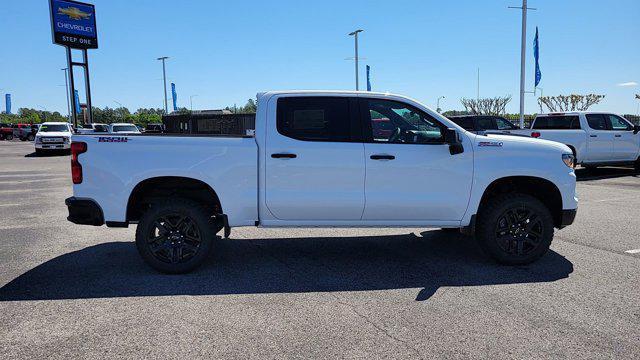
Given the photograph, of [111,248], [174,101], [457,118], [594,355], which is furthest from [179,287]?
[174,101]

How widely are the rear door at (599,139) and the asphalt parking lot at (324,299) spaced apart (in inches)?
303

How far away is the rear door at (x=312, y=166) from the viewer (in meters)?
4.98

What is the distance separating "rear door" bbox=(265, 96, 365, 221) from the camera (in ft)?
16.3

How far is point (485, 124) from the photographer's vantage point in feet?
52.1

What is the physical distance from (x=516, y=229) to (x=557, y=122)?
10.4 m

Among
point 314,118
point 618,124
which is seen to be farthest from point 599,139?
point 314,118

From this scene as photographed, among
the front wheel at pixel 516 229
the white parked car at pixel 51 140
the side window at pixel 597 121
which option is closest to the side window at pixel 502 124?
the side window at pixel 597 121

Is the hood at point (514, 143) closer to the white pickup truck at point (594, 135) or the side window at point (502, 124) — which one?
the white pickup truck at point (594, 135)

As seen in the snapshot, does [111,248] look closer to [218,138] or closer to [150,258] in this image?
[150,258]

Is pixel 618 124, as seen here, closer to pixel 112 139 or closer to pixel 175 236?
pixel 175 236

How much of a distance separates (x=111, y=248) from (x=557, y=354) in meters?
5.32

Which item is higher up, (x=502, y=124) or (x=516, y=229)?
(x=502, y=124)

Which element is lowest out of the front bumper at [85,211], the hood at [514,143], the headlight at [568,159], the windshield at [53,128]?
the front bumper at [85,211]

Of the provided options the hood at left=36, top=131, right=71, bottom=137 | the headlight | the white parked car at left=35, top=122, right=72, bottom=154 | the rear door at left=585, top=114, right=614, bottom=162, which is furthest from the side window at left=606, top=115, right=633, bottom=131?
the hood at left=36, top=131, right=71, bottom=137
